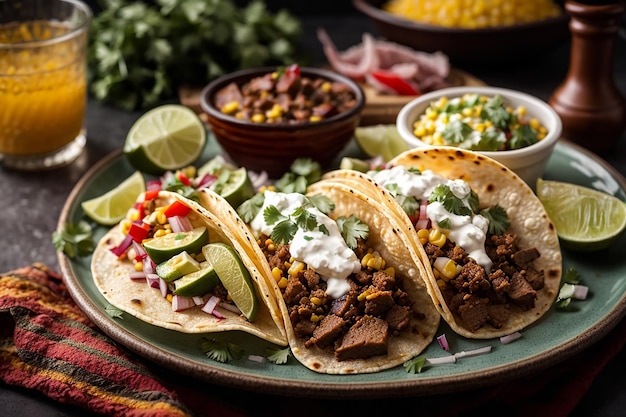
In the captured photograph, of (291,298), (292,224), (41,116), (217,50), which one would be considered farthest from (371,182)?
(217,50)

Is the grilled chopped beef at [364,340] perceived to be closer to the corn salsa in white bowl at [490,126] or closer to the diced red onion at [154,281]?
the diced red onion at [154,281]

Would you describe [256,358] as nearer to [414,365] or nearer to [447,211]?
[414,365]

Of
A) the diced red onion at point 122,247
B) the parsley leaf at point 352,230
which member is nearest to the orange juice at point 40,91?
the diced red onion at point 122,247

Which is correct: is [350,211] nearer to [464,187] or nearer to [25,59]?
[464,187]

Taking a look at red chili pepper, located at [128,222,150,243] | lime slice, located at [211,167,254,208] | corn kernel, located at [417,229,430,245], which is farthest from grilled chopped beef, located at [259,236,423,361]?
red chili pepper, located at [128,222,150,243]

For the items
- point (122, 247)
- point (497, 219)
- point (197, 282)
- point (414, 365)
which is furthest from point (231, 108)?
point (414, 365)
